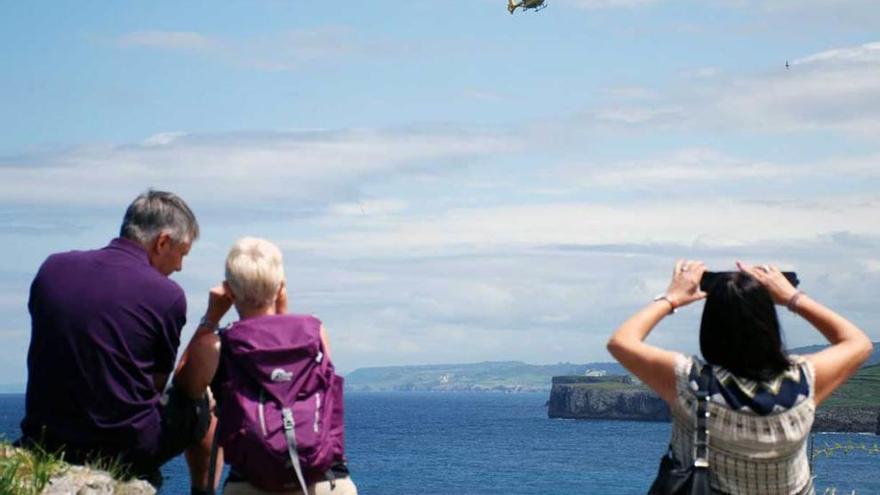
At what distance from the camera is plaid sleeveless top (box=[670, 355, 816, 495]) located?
462 centimetres

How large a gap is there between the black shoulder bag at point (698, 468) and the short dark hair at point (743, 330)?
0.11 meters

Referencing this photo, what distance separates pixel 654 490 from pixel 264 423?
1801 millimetres

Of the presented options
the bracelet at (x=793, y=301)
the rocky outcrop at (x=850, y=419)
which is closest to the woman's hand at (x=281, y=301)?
the bracelet at (x=793, y=301)

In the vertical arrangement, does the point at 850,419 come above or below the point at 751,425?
below

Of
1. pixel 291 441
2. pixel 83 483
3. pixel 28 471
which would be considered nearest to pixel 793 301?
pixel 291 441

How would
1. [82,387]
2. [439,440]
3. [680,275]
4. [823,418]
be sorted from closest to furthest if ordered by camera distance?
[680,275] → [82,387] → [439,440] → [823,418]

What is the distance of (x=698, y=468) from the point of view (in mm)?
4621

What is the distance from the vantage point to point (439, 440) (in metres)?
155

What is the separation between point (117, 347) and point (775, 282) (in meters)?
3.15

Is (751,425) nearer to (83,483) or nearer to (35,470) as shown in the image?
(83,483)

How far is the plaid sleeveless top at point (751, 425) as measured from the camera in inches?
182

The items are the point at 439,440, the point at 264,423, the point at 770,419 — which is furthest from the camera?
the point at 439,440

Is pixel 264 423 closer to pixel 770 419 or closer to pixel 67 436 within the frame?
pixel 67 436

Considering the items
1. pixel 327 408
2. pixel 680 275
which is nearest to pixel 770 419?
pixel 680 275
